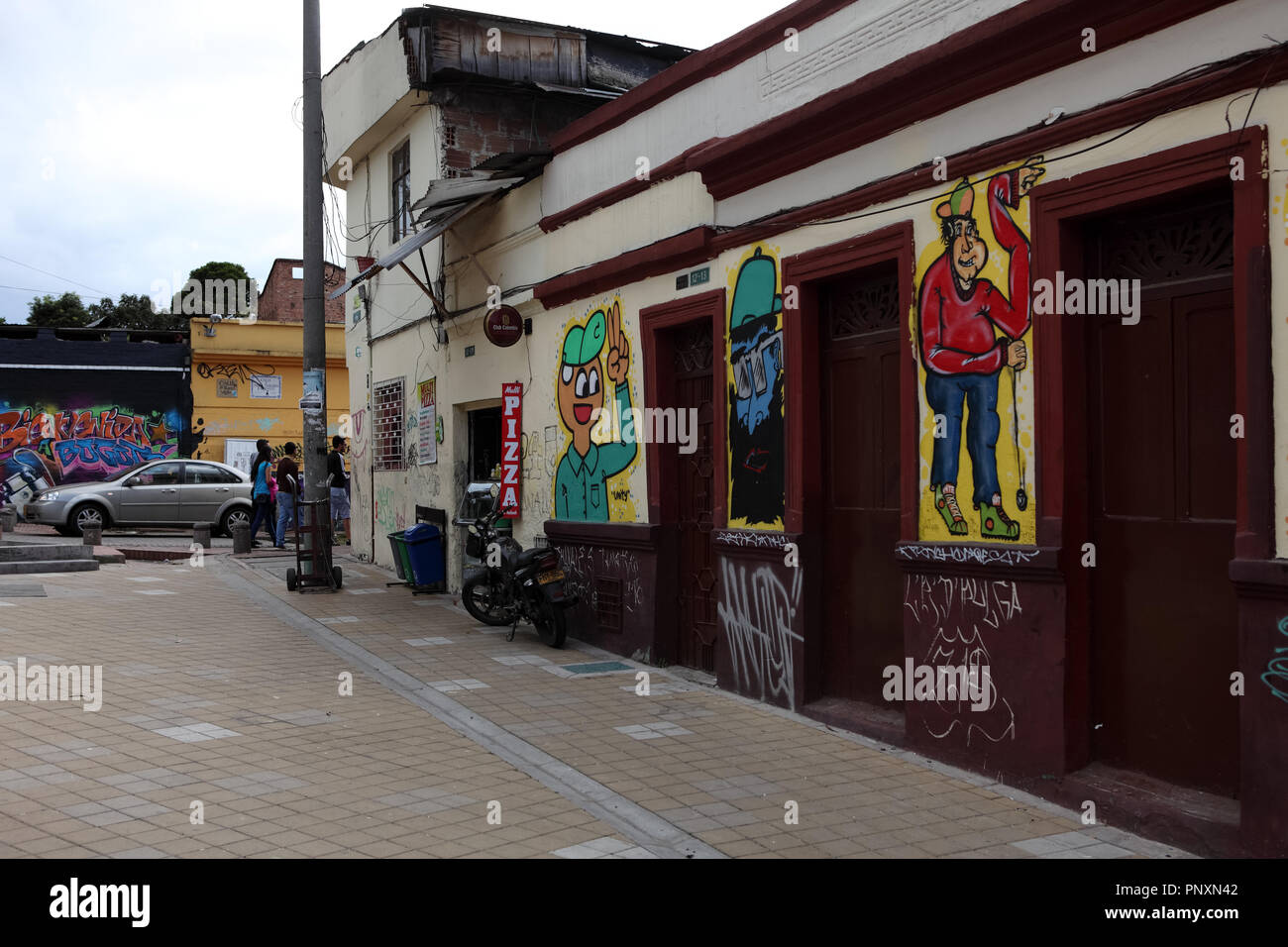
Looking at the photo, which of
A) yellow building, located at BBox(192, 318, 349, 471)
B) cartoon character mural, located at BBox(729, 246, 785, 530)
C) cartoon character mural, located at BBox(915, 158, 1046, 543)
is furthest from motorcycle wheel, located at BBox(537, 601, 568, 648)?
yellow building, located at BBox(192, 318, 349, 471)

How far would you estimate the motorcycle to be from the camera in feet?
33.8

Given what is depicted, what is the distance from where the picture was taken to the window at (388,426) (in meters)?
16.0

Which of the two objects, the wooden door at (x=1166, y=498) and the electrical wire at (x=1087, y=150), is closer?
the electrical wire at (x=1087, y=150)

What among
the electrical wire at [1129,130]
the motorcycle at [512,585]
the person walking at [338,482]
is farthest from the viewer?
the person walking at [338,482]

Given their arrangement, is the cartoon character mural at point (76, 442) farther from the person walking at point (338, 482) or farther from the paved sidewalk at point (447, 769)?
the paved sidewalk at point (447, 769)

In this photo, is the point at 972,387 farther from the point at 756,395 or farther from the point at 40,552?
the point at 40,552

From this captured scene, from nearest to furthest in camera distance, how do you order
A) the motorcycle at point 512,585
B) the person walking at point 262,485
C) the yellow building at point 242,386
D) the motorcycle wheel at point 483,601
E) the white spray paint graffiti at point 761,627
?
the white spray paint graffiti at point 761,627 < the motorcycle at point 512,585 < the motorcycle wheel at point 483,601 < the person walking at point 262,485 < the yellow building at point 242,386

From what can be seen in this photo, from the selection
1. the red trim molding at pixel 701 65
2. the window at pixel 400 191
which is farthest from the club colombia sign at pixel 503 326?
the window at pixel 400 191

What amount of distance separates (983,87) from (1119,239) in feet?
4.16

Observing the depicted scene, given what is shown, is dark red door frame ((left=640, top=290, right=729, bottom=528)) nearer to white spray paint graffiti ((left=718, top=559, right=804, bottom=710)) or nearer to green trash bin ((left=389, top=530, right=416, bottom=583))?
white spray paint graffiti ((left=718, top=559, right=804, bottom=710))

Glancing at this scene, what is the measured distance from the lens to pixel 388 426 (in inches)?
647

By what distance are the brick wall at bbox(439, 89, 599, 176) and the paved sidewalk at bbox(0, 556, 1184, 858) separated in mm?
6453

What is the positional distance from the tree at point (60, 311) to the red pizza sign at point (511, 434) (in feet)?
140
